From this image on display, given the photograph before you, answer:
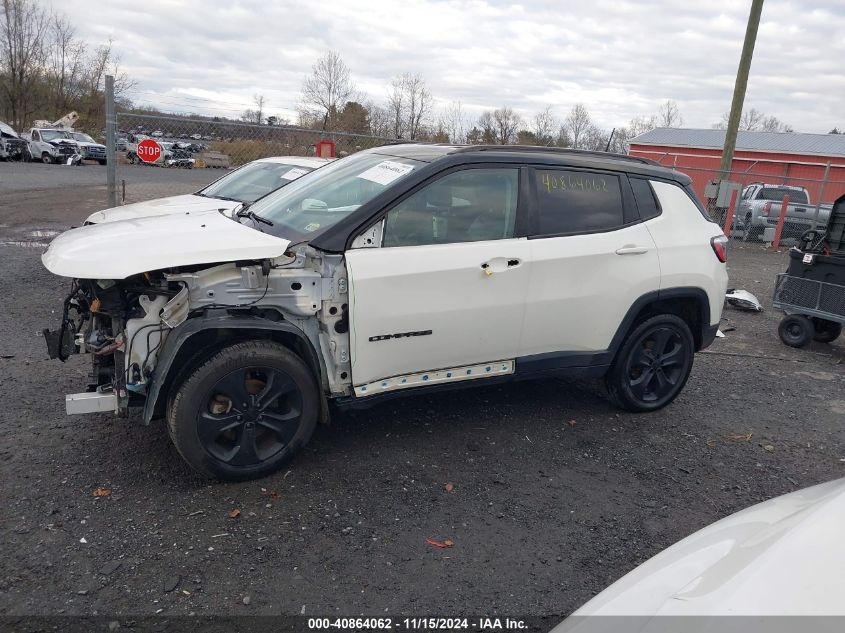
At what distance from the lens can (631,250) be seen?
14.9 feet

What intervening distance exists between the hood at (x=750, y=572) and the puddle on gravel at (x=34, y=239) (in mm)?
10282

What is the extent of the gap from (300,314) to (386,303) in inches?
18.9

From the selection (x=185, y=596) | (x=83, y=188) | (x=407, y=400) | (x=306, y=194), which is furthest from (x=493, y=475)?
(x=83, y=188)

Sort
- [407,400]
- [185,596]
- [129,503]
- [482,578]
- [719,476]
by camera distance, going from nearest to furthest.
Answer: [185,596]
[482,578]
[129,503]
[719,476]
[407,400]

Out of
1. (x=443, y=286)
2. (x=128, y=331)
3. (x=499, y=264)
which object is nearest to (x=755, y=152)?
(x=499, y=264)

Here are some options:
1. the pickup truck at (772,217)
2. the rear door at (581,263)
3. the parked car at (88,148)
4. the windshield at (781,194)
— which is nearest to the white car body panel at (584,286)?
the rear door at (581,263)

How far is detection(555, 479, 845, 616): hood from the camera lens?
169cm

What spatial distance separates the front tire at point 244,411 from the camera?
3443mm

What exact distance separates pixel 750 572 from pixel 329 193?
3290 millimetres

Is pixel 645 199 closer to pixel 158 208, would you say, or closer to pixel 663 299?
pixel 663 299

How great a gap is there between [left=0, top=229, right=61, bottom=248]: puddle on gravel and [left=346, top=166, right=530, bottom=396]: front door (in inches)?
325

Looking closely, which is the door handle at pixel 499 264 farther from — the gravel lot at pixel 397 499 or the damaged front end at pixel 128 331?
the damaged front end at pixel 128 331

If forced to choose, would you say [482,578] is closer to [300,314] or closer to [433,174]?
[300,314]

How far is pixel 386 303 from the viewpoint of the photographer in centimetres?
371
